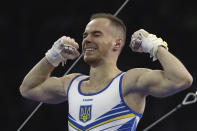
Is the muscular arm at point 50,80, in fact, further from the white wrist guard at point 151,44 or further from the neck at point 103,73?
the white wrist guard at point 151,44

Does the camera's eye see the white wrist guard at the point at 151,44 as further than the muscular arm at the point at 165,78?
Yes

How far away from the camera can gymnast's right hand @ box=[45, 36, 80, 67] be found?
359 centimetres

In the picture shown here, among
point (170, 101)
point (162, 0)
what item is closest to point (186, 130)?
point (170, 101)

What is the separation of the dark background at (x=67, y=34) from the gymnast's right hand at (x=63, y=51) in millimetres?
2640

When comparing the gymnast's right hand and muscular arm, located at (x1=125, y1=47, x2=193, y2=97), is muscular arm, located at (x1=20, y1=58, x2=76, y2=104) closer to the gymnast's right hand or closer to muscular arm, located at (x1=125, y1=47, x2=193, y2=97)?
the gymnast's right hand

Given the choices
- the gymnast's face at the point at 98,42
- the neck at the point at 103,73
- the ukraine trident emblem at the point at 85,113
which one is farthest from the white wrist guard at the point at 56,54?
the ukraine trident emblem at the point at 85,113

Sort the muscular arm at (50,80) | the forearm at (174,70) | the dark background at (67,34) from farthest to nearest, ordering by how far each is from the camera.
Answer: the dark background at (67,34) < the muscular arm at (50,80) < the forearm at (174,70)

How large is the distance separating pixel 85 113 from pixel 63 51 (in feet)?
2.24

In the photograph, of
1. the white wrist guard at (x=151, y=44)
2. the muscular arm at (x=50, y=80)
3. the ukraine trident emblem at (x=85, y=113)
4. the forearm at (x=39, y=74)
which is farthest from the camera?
the forearm at (x=39, y=74)

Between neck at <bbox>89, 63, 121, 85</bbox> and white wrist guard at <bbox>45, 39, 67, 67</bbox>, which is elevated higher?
white wrist guard at <bbox>45, 39, 67, 67</bbox>

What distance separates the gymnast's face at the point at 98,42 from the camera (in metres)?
3.41

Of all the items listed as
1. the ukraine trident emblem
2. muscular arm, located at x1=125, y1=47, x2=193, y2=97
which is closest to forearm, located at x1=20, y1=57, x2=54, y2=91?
the ukraine trident emblem

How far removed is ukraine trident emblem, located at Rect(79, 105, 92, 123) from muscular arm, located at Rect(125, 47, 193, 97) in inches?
17.1

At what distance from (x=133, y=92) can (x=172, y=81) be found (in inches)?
15.9
